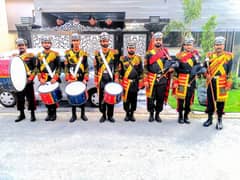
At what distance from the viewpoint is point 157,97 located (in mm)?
4617

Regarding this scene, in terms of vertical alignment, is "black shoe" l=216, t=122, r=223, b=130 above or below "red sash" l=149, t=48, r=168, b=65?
below

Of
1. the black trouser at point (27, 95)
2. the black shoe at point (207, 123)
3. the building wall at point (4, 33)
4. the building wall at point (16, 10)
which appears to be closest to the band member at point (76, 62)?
the black trouser at point (27, 95)

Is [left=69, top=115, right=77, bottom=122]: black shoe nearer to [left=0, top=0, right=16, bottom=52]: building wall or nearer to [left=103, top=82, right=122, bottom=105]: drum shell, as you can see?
[left=103, top=82, right=122, bottom=105]: drum shell

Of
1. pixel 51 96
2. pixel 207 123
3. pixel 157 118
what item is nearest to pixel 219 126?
pixel 207 123

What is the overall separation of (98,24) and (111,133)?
9.17m

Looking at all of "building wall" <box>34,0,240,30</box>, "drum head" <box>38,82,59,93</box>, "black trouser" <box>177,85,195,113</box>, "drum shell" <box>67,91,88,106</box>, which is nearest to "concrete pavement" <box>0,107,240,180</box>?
"black trouser" <box>177,85,195,113</box>

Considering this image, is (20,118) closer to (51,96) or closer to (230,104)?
(51,96)

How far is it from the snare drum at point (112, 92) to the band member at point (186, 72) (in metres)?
1.11

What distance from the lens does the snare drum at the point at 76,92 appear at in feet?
13.9

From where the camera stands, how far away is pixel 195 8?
751 cm

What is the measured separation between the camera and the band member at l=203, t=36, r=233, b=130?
419 cm

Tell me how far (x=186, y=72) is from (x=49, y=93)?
2535 millimetres

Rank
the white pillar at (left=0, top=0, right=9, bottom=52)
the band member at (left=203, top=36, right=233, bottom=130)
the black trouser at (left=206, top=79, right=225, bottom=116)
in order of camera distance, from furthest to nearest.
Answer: the white pillar at (left=0, top=0, right=9, bottom=52)
the black trouser at (left=206, top=79, right=225, bottom=116)
the band member at (left=203, top=36, right=233, bottom=130)

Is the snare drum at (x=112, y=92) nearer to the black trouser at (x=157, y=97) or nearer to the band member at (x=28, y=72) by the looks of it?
the black trouser at (x=157, y=97)
